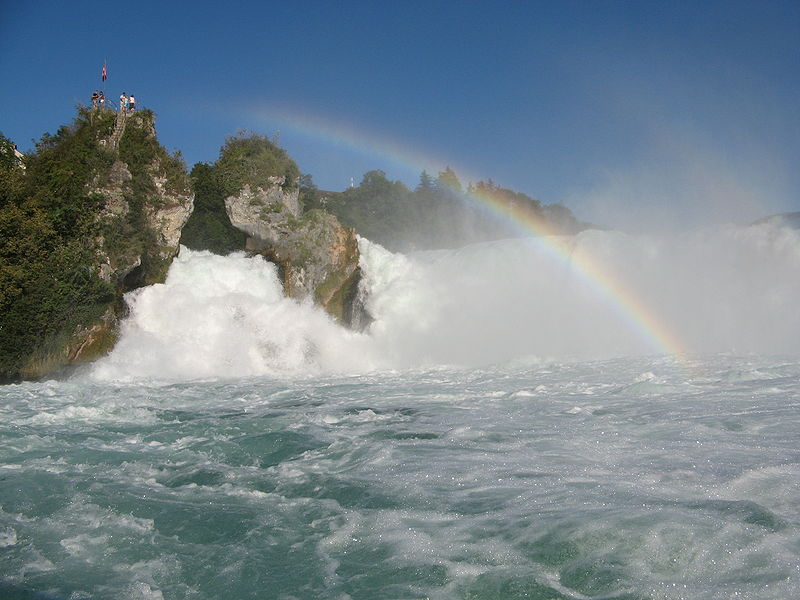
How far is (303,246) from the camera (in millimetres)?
23719

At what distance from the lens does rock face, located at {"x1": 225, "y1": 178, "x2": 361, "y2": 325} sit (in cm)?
2338

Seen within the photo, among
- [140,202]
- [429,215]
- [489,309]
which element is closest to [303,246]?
[140,202]

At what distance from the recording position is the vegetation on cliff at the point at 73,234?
1702 cm

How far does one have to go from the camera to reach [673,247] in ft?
80.9

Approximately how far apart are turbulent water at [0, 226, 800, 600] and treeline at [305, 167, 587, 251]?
1197 inches

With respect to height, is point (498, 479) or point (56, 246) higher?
point (56, 246)

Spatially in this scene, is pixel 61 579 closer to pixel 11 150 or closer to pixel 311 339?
pixel 311 339

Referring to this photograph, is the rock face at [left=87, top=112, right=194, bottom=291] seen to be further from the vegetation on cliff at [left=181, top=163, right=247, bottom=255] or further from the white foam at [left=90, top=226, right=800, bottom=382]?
the vegetation on cliff at [left=181, top=163, right=247, bottom=255]

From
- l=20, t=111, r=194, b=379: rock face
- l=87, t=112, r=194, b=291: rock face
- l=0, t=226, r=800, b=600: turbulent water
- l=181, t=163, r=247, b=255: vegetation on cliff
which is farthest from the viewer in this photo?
l=181, t=163, r=247, b=255: vegetation on cliff

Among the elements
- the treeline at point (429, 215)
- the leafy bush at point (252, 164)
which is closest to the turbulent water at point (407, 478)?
the leafy bush at point (252, 164)

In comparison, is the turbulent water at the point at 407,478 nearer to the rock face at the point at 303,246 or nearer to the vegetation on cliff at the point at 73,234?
the vegetation on cliff at the point at 73,234

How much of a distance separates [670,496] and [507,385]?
8.29 m

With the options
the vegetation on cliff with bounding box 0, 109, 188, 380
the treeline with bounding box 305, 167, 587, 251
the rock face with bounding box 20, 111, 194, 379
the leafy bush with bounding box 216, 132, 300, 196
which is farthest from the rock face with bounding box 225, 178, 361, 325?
the treeline with bounding box 305, 167, 587, 251

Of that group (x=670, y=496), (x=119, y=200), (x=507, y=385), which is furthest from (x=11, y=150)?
(x=670, y=496)
